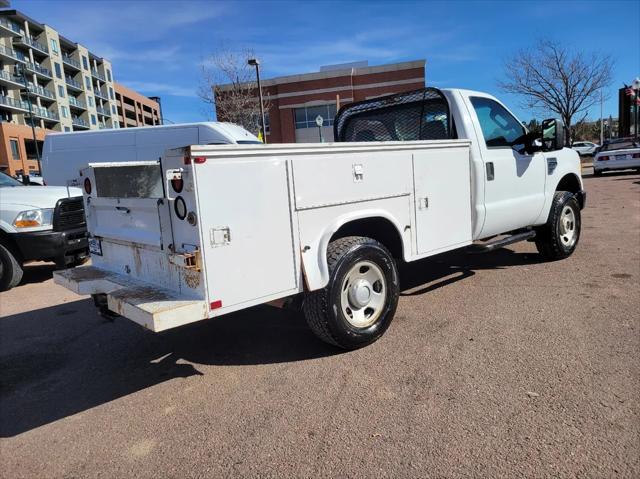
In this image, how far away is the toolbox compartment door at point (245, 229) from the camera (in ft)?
10.3

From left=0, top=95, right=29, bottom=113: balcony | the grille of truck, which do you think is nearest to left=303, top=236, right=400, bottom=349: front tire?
the grille of truck

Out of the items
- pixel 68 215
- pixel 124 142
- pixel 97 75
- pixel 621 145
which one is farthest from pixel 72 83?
pixel 68 215

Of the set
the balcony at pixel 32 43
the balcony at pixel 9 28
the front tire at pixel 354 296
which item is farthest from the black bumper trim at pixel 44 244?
the balcony at pixel 32 43

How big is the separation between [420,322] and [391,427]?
1855mm

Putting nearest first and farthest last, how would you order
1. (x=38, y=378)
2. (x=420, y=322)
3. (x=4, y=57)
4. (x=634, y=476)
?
(x=634, y=476) → (x=38, y=378) → (x=420, y=322) → (x=4, y=57)

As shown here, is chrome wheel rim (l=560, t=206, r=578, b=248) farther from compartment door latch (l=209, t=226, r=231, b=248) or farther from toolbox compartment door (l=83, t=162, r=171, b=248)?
toolbox compartment door (l=83, t=162, r=171, b=248)

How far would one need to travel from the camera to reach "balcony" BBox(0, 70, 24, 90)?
63156 millimetres

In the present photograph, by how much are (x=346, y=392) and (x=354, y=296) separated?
0.86 metres

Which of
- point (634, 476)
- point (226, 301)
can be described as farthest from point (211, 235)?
point (634, 476)

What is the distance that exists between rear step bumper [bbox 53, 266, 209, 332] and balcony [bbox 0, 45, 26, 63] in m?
73.4

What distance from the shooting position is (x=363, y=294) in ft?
Answer: 13.4

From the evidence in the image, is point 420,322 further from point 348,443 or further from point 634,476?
point 634,476

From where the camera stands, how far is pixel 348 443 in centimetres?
281

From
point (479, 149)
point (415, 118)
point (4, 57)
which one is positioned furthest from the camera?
point (4, 57)
